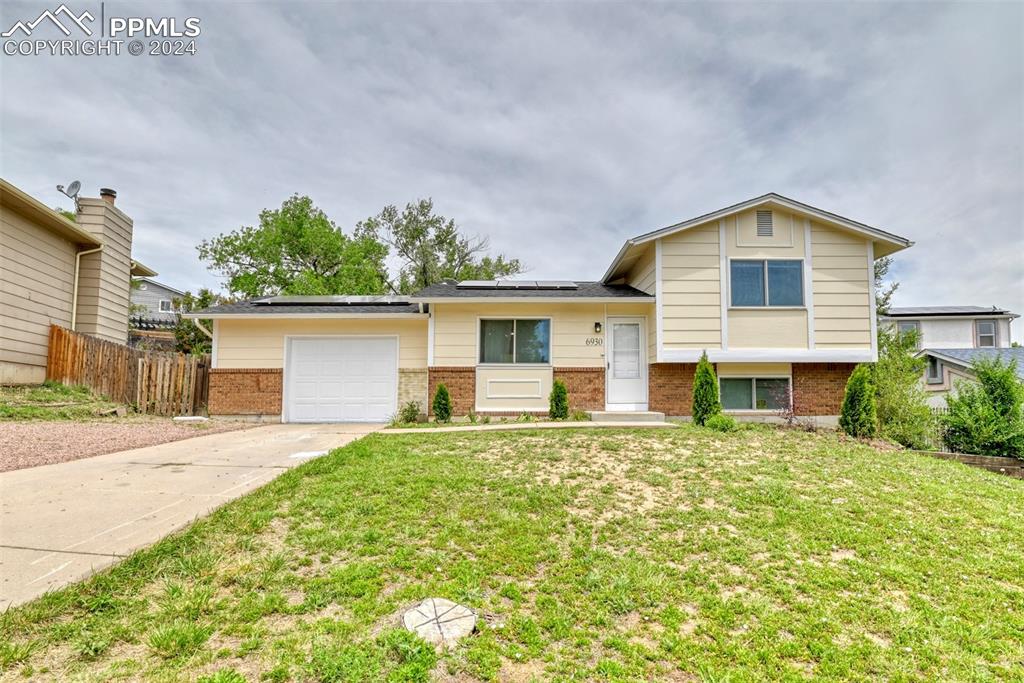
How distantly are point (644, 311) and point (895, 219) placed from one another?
11.3 m

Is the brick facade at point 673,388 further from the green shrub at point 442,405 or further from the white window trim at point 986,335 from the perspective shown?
the white window trim at point 986,335

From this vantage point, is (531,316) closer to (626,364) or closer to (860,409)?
(626,364)

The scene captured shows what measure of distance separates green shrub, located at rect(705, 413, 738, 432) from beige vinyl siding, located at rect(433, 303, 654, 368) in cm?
303

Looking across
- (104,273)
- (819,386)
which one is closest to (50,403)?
(104,273)

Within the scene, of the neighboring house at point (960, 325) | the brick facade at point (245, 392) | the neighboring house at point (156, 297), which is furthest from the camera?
the neighboring house at point (156, 297)

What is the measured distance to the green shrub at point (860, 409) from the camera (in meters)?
8.73

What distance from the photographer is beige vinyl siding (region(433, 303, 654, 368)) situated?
1091 cm

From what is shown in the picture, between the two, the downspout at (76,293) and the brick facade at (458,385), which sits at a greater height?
the downspout at (76,293)

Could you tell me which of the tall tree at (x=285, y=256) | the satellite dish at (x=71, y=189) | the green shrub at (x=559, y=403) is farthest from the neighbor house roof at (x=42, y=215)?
the green shrub at (x=559, y=403)

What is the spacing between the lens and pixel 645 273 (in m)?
11.4

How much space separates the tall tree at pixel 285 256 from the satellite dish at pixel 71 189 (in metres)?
10.4

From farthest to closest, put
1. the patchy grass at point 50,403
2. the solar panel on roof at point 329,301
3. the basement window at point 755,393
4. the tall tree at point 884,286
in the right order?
the tall tree at point 884,286, the solar panel on roof at point 329,301, the basement window at point 755,393, the patchy grass at point 50,403

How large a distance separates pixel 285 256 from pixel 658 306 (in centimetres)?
1954

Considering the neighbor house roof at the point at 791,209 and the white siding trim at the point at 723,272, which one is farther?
the white siding trim at the point at 723,272
